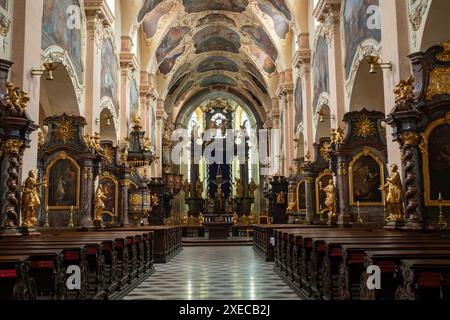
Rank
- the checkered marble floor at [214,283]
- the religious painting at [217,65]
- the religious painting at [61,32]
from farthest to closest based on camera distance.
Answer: the religious painting at [217,65], the religious painting at [61,32], the checkered marble floor at [214,283]

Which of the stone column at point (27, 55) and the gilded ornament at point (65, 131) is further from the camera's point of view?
the gilded ornament at point (65, 131)

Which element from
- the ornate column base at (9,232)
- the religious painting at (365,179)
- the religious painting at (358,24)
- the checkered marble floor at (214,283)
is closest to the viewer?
the checkered marble floor at (214,283)

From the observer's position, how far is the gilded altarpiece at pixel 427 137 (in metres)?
9.11

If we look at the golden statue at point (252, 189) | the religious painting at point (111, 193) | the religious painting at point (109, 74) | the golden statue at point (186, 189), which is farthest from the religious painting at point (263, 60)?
the religious painting at point (111, 193)

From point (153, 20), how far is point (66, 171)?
12769mm

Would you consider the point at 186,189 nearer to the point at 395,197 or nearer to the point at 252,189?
the point at 252,189

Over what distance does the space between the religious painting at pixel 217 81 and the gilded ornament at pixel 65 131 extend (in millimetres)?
23446

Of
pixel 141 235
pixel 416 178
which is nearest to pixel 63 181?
pixel 141 235

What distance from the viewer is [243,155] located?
40500 millimetres

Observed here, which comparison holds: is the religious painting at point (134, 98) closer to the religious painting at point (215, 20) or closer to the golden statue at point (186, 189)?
the religious painting at point (215, 20)

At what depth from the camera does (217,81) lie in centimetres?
3806

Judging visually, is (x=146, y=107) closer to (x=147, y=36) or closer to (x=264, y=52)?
(x=147, y=36)
